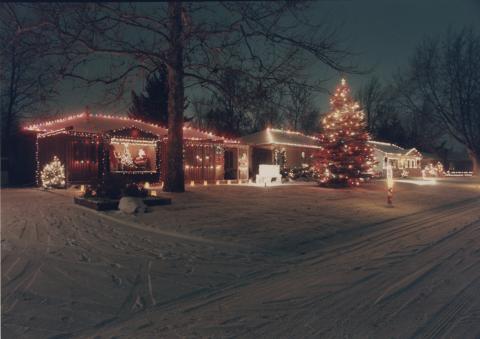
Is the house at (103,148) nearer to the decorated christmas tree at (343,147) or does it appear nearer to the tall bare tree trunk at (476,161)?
the decorated christmas tree at (343,147)

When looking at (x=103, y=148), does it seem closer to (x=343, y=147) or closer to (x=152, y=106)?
(x=343, y=147)

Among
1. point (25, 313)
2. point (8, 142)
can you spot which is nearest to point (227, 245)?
point (25, 313)

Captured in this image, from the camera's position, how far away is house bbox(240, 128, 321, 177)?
91.2 ft

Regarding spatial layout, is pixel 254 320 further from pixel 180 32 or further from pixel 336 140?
pixel 336 140

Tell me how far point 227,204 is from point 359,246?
5.33 meters

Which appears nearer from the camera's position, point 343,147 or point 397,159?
point 343,147

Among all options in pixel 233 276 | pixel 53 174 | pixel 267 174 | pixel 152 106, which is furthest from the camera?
pixel 152 106

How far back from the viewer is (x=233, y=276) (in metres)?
4.89

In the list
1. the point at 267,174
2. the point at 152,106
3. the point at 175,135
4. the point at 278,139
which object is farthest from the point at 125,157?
the point at 152,106

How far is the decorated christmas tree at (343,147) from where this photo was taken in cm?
2027

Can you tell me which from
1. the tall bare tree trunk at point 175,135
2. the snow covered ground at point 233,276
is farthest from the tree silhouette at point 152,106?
the snow covered ground at point 233,276

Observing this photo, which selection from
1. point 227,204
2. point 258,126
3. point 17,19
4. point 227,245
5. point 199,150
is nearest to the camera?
point 227,245

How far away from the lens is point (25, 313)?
3609 mm

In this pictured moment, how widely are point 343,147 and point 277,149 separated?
330 inches
